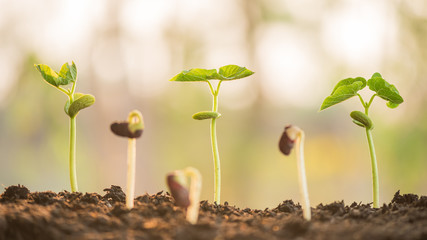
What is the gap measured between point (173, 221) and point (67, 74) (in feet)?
1.73

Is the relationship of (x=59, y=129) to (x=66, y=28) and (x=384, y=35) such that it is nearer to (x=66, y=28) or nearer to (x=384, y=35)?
(x=66, y=28)

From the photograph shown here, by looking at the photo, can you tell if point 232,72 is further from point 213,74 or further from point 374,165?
point 374,165

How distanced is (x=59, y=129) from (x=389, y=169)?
5005mm

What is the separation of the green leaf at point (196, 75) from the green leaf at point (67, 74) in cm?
Answer: 28

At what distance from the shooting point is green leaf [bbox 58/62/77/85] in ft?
3.69

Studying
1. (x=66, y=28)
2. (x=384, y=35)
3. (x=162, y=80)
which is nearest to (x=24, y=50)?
(x=66, y=28)

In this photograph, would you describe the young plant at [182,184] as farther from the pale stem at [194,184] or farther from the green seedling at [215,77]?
the green seedling at [215,77]

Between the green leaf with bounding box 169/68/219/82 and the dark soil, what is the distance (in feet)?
1.10

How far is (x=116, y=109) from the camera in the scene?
18.2 ft

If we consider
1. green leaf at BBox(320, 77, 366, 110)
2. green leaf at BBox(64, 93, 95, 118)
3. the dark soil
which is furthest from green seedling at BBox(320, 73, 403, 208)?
green leaf at BBox(64, 93, 95, 118)

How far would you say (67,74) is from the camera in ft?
3.69

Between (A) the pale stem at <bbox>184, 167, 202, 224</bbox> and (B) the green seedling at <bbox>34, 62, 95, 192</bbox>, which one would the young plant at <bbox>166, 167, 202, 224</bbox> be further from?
(B) the green seedling at <bbox>34, 62, 95, 192</bbox>

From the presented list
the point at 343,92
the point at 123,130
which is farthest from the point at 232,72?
the point at 123,130

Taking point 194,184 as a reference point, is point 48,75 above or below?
above
